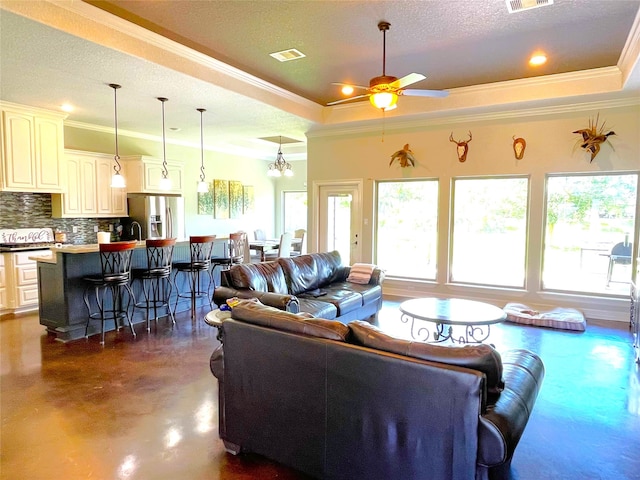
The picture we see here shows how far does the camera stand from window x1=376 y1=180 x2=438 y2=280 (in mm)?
6723

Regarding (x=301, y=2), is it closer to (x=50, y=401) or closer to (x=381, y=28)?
(x=381, y=28)

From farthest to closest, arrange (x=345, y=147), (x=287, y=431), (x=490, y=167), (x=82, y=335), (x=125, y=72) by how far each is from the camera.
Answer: (x=345, y=147) → (x=490, y=167) → (x=82, y=335) → (x=125, y=72) → (x=287, y=431)

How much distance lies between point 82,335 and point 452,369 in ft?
14.6

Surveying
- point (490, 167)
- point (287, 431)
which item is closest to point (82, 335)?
point (287, 431)

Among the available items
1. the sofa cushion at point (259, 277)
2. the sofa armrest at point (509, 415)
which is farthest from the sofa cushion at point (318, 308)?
the sofa armrest at point (509, 415)

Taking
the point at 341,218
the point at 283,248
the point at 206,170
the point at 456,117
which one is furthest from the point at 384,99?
the point at 206,170

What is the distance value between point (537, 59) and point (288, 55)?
287 centimetres

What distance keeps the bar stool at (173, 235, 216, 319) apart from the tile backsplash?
7.98 ft

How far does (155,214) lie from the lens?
7281mm

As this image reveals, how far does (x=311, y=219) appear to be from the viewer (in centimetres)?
768

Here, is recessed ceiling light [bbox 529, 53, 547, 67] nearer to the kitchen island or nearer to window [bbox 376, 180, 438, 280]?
window [bbox 376, 180, 438, 280]

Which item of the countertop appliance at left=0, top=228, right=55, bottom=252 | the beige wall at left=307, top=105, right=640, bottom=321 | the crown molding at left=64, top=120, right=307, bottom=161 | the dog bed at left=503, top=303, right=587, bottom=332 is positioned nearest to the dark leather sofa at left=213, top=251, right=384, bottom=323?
the beige wall at left=307, top=105, right=640, bottom=321

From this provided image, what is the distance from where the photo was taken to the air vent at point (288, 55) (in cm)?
440

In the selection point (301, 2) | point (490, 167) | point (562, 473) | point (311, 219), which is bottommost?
point (562, 473)
